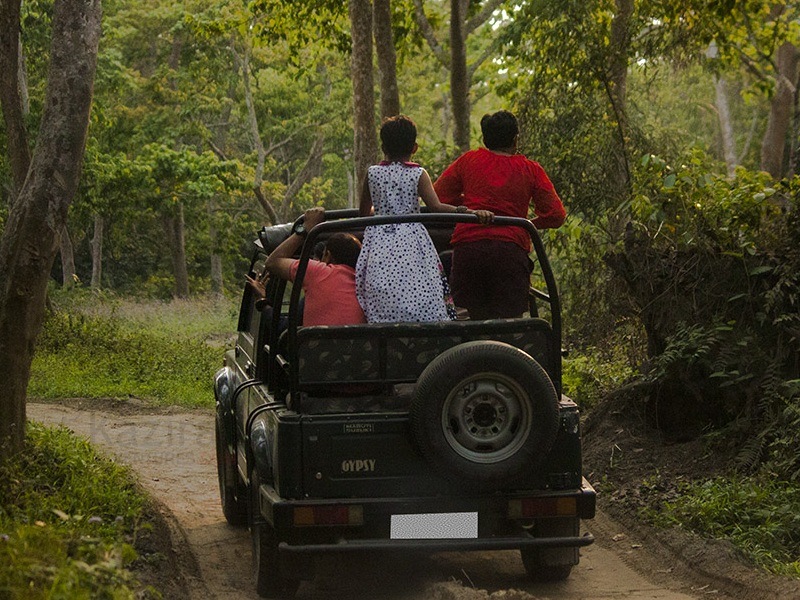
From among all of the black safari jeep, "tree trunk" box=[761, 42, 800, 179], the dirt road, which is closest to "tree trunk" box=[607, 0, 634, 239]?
the dirt road

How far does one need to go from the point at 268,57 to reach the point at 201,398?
92.3 ft

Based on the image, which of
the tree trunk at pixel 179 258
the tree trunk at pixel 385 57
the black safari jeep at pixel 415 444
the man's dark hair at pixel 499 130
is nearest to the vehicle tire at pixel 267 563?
the black safari jeep at pixel 415 444

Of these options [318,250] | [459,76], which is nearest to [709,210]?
[318,250]

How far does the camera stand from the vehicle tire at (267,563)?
21.8 feet

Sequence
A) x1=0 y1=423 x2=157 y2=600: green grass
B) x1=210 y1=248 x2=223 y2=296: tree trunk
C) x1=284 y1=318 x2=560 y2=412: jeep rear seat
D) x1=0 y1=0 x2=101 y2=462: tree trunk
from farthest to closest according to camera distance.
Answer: x1=210 y1=248 x2=223 y2=296: tree trunk
x1=0 y1=0 x2=101 y2=462: tree trunk
x1=284 y1=318 x2=560 y2=412: jeep rear seat
x1=0 y1=423 x2=157 y2=600: green grass

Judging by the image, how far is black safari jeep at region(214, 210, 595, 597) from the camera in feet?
20.1

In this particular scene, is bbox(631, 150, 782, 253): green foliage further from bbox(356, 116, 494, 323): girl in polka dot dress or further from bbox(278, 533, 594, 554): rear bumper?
bbox(278, 533, 594, 554): rear bumper

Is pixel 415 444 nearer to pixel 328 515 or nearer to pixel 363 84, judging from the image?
pixel 328 515

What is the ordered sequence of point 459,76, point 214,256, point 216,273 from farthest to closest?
point 216,273
point 214,256
point 459,76

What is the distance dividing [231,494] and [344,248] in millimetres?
2183

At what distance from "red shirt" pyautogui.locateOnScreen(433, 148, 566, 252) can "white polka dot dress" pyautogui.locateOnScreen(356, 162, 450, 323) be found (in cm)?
53

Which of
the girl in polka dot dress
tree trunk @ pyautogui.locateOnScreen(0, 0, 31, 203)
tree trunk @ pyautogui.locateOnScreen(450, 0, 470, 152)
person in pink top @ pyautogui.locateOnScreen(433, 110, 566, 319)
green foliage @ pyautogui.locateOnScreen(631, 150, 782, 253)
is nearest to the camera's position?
the girl in polka dot dress

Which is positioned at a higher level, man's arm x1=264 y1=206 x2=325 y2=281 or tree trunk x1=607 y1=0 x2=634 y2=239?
tree trunk x1=607 y1=0 x2=634 y2=239

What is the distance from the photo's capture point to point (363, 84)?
17250 millimetres
